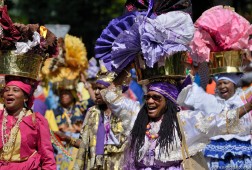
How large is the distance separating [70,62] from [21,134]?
5.31 m

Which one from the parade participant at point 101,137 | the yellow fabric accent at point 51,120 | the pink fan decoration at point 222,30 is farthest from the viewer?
the yellow fabric accent at point 51,120

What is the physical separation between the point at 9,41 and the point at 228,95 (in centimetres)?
336

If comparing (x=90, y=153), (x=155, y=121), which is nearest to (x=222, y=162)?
(x=90, y=153)

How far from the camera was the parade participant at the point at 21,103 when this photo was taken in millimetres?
8688

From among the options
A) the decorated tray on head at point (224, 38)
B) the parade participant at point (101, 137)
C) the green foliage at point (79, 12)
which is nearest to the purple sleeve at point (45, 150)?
the parade participant at point (101, 137)

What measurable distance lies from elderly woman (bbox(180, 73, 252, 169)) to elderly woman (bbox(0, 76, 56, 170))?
2462mm

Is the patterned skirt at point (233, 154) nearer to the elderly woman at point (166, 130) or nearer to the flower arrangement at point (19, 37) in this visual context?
the elderly woman at point (166, 130)

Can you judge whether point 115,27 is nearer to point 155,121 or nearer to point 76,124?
point 155,121

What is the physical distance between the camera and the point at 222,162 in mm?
10789

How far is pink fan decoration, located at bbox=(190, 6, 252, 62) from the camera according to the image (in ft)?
33.3

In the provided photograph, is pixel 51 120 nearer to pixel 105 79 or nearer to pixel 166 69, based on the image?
pixel 105 79

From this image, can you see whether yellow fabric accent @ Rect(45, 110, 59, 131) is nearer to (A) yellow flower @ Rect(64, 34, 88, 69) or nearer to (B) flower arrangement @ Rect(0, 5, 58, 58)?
(A) yellow flower @ Rect(64, 34, 88, 69)

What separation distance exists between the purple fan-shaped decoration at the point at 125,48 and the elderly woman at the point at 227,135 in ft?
7.88

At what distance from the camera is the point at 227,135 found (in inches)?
423
